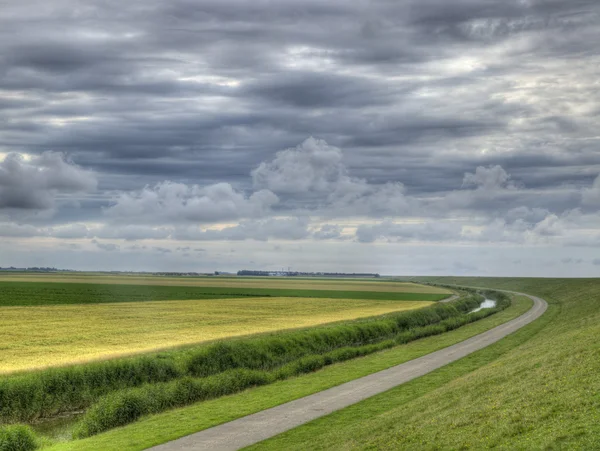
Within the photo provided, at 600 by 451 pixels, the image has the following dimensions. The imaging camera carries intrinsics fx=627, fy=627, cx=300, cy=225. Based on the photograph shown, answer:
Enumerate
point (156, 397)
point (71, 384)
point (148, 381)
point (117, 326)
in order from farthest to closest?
point (117, 326) < point (148, 381) < point (71, 384) < point (156, 397)

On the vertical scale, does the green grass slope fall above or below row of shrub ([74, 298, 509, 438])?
above

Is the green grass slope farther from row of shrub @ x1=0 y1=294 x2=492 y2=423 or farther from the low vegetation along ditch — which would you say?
row of shrub @ x1=0 y1=294 x2=492 y2=423

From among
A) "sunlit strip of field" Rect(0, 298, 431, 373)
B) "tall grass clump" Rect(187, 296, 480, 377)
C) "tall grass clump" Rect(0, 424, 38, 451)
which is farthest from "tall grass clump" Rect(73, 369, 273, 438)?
"sunlit strip of field" Rect(0, 298, 431, 373)

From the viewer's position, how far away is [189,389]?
105ft

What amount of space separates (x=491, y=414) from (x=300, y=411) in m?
9.62

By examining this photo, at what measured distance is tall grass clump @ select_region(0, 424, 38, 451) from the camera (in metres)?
22.9

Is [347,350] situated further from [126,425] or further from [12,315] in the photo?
[12,315]

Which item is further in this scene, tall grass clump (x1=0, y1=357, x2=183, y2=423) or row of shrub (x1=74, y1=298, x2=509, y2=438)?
tall grass clump (x1=0, y1=357, x2=183, y2=423)

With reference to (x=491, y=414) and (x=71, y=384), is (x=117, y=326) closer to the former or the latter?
(x=71, y=384)

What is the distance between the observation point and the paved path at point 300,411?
21.1 meters

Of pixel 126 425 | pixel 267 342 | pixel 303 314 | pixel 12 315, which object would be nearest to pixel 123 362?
pixel 126 425

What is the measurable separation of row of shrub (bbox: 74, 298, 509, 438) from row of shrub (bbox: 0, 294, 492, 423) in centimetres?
39

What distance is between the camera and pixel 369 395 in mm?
28859

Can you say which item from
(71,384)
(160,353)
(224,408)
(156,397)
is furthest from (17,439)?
(160,353)
